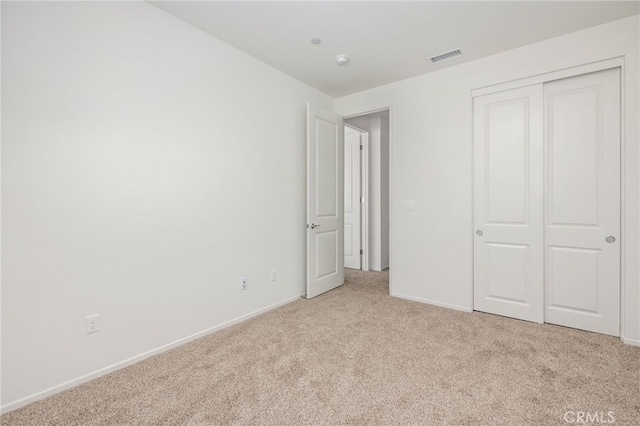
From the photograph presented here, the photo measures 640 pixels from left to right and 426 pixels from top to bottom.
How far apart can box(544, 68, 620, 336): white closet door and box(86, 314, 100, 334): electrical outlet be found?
362cm

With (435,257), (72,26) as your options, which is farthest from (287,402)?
(72,26)

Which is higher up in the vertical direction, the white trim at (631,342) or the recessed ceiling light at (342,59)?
the recessed ceiling light at (342,59)

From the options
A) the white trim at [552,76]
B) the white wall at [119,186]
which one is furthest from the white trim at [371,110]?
the white wall at [119,186]

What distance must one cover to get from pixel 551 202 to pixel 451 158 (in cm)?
97

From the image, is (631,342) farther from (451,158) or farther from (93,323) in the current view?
(93,323)

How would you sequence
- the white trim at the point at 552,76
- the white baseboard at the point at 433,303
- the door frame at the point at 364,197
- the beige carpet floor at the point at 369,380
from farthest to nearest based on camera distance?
the door frame at the point at 364,197, the white baseboard at the point at 433,303, the white trim at the point at 552,76, the beige carpet floor at the point at 369,380

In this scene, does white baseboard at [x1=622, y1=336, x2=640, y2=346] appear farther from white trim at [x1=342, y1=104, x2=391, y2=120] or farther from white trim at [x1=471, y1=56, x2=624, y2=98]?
white trim at [x1=342, y1=104, x2=391, y2=120]

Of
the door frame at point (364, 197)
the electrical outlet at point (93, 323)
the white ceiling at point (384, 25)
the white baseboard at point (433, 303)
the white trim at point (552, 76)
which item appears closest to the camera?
the electrical outlet at point (93, 323)

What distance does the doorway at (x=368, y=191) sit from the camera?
16.2 feet

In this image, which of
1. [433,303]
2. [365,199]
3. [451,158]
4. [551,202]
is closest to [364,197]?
[365,199]

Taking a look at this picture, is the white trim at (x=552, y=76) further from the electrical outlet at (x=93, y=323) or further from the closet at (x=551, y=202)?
the electrical outlet at (x=93, y=323)

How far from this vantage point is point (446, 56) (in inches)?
114

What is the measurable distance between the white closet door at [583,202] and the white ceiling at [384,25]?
57 cm

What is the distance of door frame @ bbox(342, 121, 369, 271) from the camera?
4.92 metres
